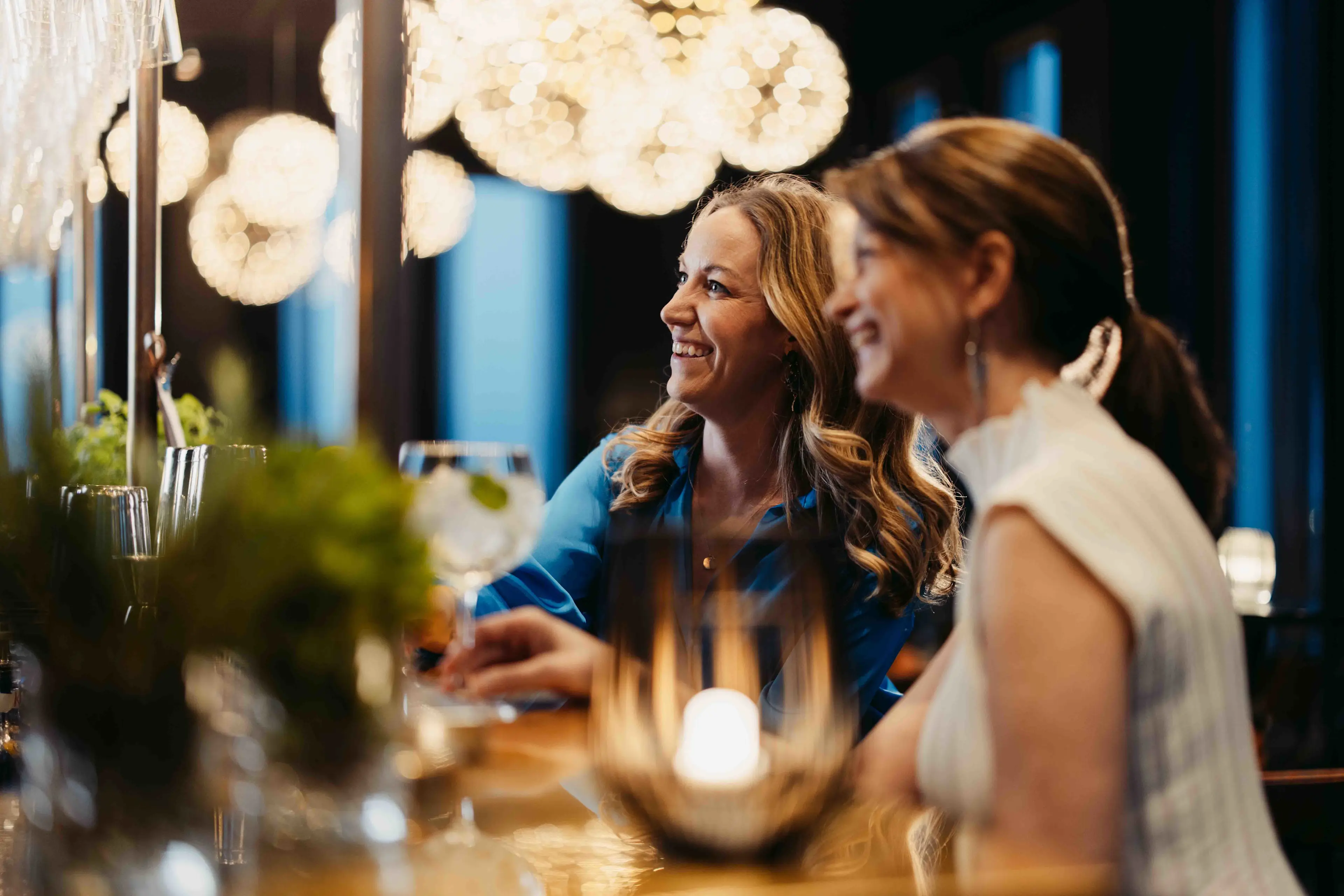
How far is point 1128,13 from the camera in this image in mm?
4461

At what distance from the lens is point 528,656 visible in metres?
0.85

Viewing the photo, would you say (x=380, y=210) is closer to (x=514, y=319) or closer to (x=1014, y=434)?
(x=1014, y=434)

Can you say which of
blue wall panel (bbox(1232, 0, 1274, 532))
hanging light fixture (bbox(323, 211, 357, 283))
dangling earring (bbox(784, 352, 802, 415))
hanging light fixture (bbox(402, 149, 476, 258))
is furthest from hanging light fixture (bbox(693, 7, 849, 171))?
hanging light fixture (bbox(323, 211, 357, 283))

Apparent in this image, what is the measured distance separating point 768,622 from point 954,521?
1.30 metres

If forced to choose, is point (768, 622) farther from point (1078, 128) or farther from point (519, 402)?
point (519, 402)

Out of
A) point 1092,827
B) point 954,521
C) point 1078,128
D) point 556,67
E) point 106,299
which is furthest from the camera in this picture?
point 106,299

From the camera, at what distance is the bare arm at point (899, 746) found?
100 centimetres

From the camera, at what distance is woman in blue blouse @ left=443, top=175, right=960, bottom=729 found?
1.77 meters

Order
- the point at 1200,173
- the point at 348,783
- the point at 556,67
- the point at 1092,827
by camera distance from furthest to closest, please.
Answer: the point at 1200,173 < the point at 556,67 < the point at 1092,827 < the point at 348,783

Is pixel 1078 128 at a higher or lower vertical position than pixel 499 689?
higher

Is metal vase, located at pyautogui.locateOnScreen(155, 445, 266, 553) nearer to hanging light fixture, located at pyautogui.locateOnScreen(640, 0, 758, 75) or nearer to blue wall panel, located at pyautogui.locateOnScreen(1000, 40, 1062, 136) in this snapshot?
hanging light fixture, located at pyautogui.locateOnScreen(640, 0, 758, 75)

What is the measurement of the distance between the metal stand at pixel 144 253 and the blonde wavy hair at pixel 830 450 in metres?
0.72

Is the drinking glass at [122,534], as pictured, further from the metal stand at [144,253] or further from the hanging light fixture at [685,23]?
the hanging light fixture at [685,23]

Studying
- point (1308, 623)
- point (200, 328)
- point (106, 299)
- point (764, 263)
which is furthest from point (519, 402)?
point (764, 263)
